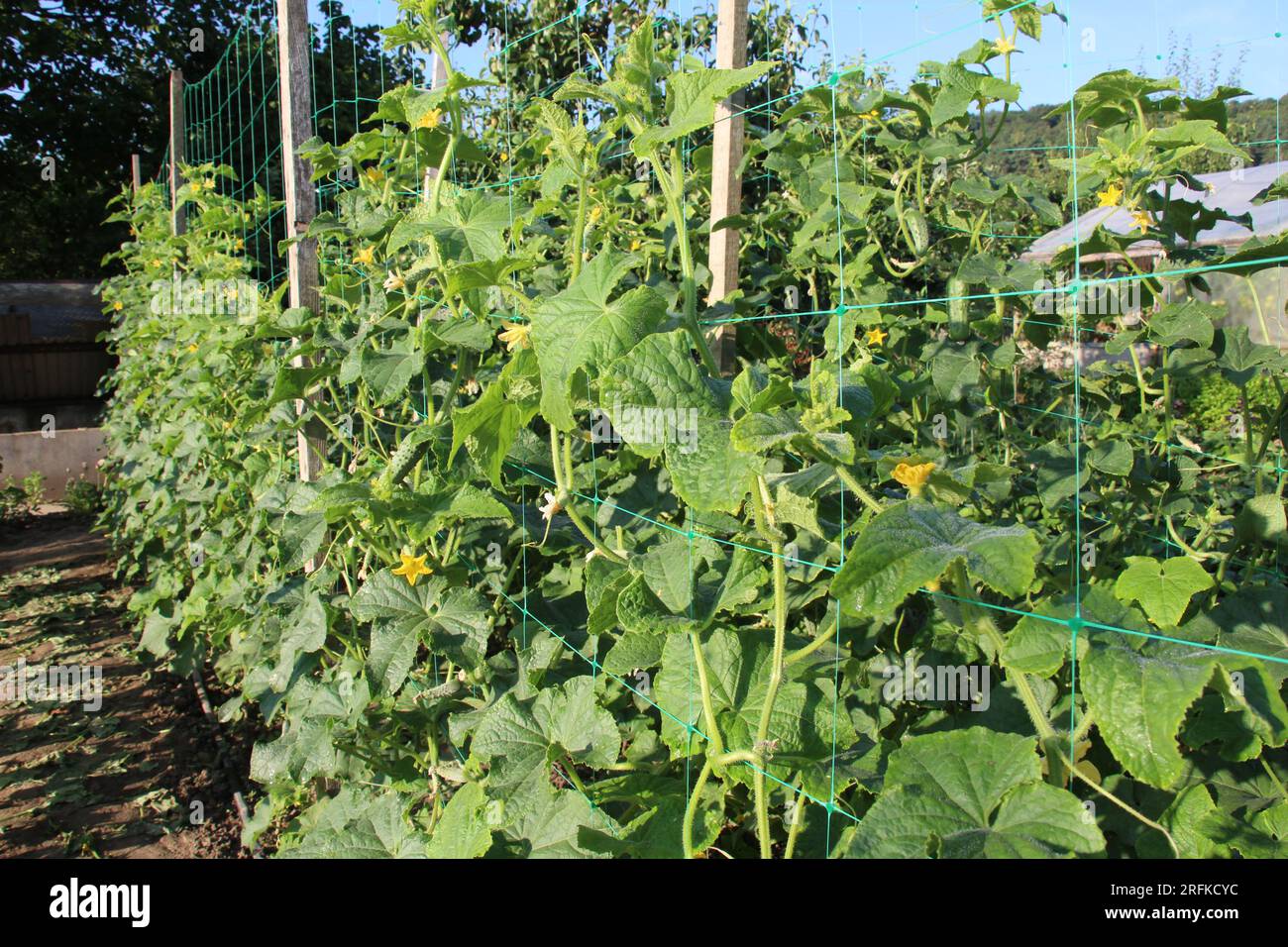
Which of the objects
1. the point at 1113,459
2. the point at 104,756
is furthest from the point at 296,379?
the point at 104,756

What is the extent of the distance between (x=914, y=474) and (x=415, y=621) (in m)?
1.11

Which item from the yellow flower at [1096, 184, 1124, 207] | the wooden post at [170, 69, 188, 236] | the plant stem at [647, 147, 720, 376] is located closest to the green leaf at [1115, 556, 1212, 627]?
the plant stem at [647, 147, 720, 376]

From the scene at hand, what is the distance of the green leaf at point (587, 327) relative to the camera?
1.26m

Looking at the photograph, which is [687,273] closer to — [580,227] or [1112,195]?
[580,227]

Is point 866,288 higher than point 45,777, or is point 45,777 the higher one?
point 866,288

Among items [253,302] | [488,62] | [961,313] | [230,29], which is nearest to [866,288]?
[961,313]

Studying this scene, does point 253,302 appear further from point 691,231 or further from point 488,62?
point 488,62

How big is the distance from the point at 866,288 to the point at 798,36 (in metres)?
2.77

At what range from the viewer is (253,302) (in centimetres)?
314

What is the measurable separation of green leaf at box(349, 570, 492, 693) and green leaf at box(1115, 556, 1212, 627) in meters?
1.09

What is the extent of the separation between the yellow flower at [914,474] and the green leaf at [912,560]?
11 centimetres

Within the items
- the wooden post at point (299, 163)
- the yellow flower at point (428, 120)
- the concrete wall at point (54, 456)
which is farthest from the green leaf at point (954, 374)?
the concrete wall at point (54, 456)

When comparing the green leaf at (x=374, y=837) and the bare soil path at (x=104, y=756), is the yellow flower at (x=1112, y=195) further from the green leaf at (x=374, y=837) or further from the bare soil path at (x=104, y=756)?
the bare soil path at (x=104, y=756)

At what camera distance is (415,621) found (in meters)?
1.89
